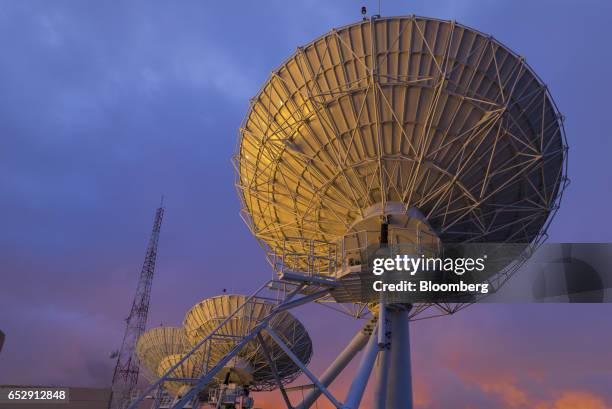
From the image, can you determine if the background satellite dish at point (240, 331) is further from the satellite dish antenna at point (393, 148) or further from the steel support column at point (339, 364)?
the satellite dish antenna at point (393, 148)

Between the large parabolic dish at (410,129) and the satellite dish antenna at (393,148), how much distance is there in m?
0.05

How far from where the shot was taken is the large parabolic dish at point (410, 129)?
19641 mm

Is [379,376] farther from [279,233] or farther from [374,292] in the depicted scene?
[279,233]

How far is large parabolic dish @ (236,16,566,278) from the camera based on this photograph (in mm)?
19641

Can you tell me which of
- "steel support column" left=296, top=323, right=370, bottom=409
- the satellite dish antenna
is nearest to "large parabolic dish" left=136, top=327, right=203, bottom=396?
"steel support column" left=296, top=323, right=370, bottom=409

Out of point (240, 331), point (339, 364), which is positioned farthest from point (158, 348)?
point (339, 364)

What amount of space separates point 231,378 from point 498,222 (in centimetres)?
2218

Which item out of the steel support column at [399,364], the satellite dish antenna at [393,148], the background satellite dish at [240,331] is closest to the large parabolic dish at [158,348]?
the background satellite dish at [240,331]

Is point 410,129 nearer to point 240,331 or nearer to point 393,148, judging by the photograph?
point 393,148

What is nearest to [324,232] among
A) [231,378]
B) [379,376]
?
[379,376]

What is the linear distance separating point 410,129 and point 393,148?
916 millimetres

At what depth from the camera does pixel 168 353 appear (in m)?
50.1

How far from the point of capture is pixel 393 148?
2039 centimetres

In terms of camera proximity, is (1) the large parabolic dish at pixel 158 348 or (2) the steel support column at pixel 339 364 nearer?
(2) the steel support column at pixel 339 364
